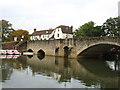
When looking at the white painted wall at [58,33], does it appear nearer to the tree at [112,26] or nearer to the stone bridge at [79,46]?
the stone bridge at [79,46]

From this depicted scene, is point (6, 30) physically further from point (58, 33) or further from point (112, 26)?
point (112, 26)

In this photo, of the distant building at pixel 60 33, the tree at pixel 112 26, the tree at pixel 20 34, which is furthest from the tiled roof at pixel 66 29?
the tree at pixel 20 34

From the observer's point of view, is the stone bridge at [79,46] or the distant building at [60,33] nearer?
the stone bridge at [79,46]

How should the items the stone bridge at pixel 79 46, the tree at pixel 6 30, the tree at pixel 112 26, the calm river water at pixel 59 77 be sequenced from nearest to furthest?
1. the calm river water at pixel 59 77
2. the stone bridge at pixel 79 46
3. the tree at pixel 112 26
4. the tree at pixel 6 30

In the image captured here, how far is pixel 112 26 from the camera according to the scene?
44.2m

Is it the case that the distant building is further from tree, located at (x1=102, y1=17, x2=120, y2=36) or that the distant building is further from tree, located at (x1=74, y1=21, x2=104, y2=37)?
tree, located at (x1=102, y1=17, x2=120, y2=36)

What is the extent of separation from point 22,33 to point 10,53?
2301 centimetres

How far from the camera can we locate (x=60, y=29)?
4391 cm

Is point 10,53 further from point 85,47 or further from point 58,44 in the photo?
point 85,47

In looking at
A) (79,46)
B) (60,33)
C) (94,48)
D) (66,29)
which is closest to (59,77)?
(79,46)

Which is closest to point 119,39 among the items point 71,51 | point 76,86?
point 71,51

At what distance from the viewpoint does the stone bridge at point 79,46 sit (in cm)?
2253

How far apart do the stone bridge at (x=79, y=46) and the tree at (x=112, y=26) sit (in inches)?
582

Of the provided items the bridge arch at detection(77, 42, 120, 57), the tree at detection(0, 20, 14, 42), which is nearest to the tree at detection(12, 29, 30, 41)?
the tree at detection(0, 20, 14, 42)
